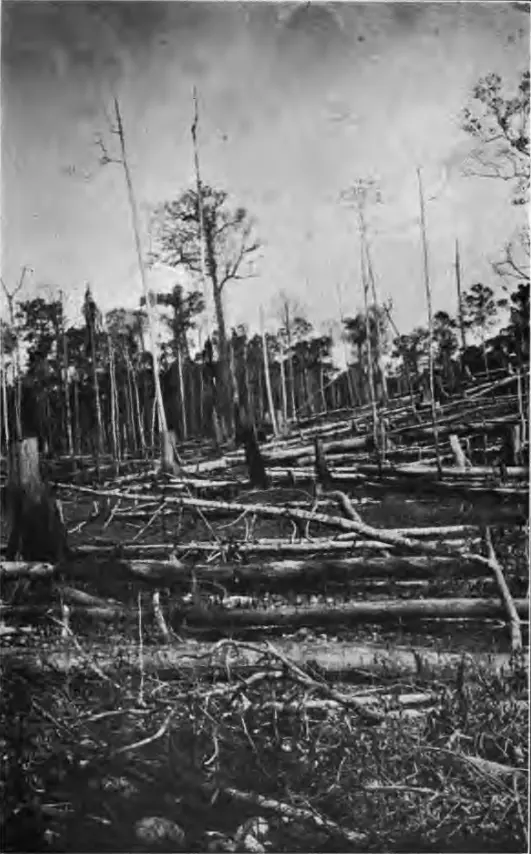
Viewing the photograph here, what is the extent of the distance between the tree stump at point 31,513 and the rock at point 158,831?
821mm

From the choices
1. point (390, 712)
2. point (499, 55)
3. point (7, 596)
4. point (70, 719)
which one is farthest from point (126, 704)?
point (499, 55)

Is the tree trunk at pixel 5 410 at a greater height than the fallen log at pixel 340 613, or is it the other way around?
the tree trunk at pixel 5 410

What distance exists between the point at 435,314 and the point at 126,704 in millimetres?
1526

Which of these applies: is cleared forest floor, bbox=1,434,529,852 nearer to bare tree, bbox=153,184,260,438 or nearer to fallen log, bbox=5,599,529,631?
fallen log, bbox=5,599,529,631

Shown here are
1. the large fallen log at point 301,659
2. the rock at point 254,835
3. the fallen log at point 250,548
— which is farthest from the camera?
the fallen log at point 250,548

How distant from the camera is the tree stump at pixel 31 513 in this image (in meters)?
3.03

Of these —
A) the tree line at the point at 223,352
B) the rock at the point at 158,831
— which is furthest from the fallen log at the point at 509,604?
the rock at the point at 158,831

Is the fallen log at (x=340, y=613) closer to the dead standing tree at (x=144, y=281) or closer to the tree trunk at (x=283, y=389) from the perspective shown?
the dead standing tree at (x=144, y=281)

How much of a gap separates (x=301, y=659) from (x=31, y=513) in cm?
96

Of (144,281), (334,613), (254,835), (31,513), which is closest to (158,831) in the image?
(254,835)

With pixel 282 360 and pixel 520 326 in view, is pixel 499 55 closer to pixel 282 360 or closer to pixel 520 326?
pixel 520 326

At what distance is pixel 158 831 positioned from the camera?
2807 millimetres

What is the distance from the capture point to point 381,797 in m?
2.79

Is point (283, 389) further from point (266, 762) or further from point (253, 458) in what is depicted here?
point (266, 762)
